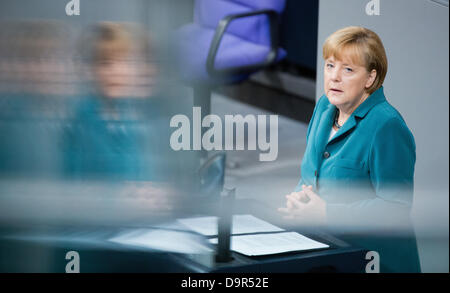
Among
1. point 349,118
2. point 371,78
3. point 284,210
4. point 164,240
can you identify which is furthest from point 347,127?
point 164,240

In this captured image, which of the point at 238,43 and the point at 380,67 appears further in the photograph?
the point at 238,43

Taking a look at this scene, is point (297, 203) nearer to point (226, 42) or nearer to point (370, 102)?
point (370, 102)

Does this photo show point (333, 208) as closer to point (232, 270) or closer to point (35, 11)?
point (232, 270)

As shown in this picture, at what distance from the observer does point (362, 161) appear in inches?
54.6

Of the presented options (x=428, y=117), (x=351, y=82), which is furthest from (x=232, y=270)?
(x=428, y=117)

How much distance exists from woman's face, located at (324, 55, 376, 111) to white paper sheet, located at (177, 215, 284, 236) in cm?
33

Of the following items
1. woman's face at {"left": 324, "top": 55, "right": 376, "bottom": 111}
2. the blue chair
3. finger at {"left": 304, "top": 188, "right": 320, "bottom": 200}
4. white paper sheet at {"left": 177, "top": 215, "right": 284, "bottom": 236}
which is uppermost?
the blue chair

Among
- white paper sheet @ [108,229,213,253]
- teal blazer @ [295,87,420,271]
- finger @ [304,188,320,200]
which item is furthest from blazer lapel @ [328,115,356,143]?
white paper sheet @ [108,229,213,253]

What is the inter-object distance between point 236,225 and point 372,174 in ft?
1.07

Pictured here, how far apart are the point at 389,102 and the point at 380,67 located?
0.09m

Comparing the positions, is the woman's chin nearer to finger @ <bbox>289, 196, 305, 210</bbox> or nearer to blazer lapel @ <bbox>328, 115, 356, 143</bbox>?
blazer lapel @ <bbox>328, 115, 356, 143</bbox>

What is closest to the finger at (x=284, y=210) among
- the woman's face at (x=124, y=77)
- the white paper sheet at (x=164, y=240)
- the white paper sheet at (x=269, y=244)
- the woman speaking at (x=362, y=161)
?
the woman speaking at (x=362, y=161)

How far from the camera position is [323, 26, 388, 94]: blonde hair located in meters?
1.39

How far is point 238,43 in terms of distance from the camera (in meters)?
1.88
